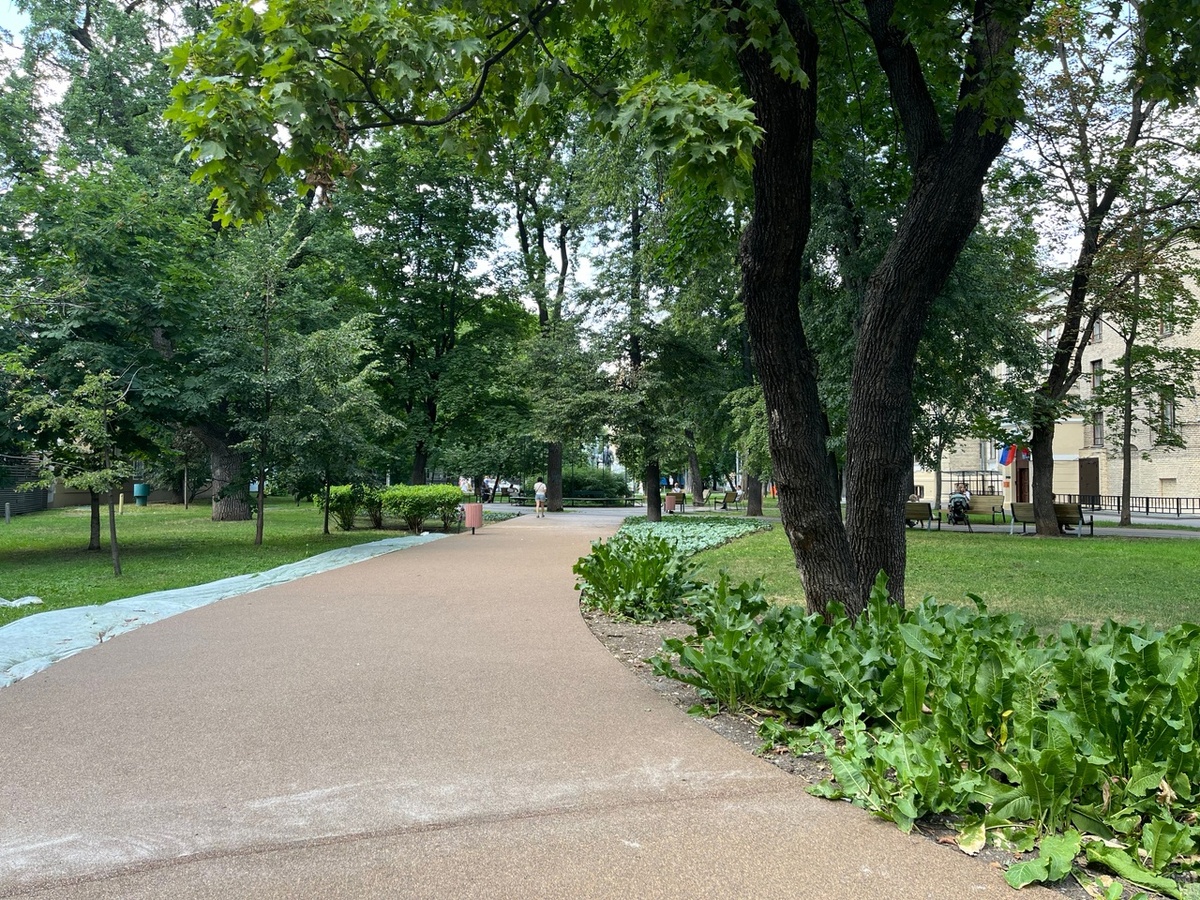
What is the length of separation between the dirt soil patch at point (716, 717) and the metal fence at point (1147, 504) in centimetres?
3498

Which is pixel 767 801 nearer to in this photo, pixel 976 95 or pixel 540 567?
pixel 976 95

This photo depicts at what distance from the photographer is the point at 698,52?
5.25 metres

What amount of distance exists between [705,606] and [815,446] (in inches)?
58.9

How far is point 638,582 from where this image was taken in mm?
8273

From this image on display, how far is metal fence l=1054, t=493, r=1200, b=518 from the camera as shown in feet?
121

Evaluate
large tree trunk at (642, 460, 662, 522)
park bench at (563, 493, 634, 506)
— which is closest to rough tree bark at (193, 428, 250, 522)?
large tree trunk at (642, 460, 662, 522)

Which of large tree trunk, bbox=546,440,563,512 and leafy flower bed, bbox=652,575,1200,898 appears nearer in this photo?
leafy flower bed, bbox=652,575,1200,898

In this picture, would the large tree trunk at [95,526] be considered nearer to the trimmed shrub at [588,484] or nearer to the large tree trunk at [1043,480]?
the large tree trunk at [1043,480]

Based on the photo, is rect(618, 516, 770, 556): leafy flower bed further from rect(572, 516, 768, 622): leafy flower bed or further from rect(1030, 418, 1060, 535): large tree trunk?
rect(1030, 418, 1060, 535): large tree trunk

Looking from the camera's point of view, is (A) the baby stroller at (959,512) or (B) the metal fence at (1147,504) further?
(B) the metal fence at (1147,504)

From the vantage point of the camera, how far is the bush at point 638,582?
8.11 metres

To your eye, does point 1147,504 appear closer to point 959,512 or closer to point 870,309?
point 959,512

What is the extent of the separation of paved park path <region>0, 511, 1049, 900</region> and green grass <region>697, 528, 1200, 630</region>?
4674 mm

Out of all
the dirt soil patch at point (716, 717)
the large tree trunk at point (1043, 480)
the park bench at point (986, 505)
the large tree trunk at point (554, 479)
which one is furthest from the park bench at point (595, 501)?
the dirt soil patch at point (716, 717)
